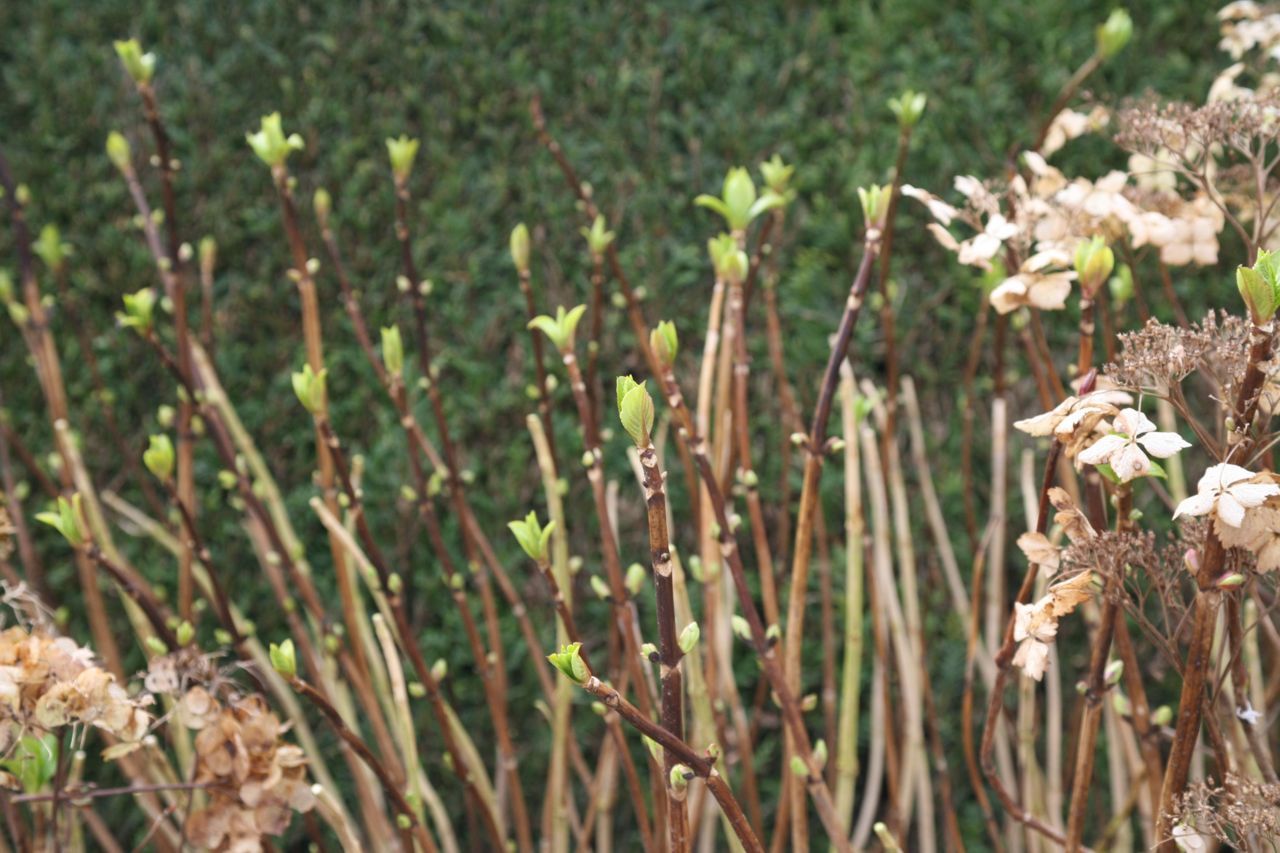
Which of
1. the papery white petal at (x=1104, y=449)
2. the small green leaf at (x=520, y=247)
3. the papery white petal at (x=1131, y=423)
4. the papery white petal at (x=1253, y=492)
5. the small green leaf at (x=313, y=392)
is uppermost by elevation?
the small green leaf at (x=520, y=247)

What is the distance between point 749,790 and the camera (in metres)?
1.50

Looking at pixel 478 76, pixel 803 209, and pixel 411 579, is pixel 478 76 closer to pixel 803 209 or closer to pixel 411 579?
pixel 803 209

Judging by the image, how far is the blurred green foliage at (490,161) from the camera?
80.7 inches

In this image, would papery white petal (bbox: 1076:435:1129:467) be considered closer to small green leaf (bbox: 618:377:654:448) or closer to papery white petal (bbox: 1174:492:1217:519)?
papery white petal (bbox: 1174:492:1217:519)

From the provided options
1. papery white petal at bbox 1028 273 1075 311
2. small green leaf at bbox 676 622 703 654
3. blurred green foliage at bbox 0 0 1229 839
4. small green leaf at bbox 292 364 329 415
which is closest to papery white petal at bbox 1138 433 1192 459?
papery white petal at bbox 1028 273 1075 311

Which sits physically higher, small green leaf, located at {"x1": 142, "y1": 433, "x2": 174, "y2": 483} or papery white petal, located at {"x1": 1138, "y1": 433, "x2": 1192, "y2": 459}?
papery white petal, located at {"x1": 1138, "y1": 433, "x2": 1192, "y2": 459}

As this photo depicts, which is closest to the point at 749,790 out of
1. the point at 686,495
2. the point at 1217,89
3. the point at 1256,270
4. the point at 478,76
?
the point at 686,495

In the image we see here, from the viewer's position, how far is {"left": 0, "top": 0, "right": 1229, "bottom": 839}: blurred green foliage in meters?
2.05

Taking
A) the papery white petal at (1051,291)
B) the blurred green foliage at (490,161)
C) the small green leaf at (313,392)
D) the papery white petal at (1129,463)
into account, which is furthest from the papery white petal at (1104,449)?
the blurred green foliage at (490,161)

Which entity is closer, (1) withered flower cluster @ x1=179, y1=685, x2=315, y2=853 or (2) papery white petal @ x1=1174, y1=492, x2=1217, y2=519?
(2) papery white petal @ x1=1174, y1=492, x2=1217, y2=519

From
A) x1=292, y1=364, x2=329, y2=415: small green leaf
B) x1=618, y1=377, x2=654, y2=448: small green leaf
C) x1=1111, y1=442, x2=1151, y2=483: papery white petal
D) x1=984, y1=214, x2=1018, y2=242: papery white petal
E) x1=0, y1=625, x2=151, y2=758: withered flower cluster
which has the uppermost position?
x1=984, y1=214, x2=1018, y2=242: papery white petal

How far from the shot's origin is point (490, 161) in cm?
212

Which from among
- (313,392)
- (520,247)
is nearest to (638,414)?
(313,392)

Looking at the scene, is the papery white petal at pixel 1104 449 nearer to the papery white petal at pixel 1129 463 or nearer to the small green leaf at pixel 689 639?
the papery white petal at pixel 1129 463
